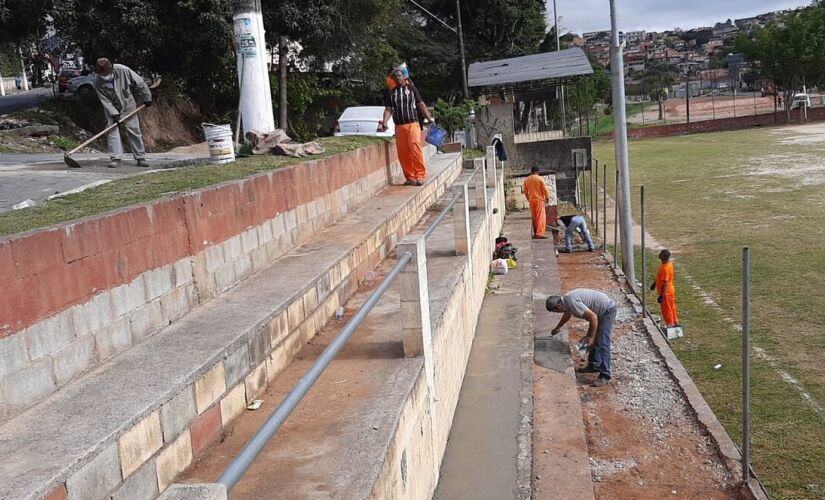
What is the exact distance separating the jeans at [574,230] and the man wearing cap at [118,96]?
9959 millimetres

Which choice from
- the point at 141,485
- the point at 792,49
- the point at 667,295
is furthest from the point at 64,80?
the point at 792,49

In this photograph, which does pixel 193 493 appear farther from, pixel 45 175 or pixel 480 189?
pixel 480 189

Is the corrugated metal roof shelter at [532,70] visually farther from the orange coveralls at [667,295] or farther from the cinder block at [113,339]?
the cinder block at [113,339]

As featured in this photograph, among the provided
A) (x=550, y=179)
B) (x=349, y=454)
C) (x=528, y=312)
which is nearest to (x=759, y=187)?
(x=550, y=179)

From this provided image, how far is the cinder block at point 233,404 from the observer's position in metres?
4.17

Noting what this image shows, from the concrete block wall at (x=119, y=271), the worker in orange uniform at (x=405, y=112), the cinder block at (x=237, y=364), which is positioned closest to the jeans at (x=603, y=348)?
the worker in orange uniform at (x=405, y=112)

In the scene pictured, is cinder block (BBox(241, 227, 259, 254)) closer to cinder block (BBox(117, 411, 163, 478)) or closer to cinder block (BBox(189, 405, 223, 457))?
cinder block (BBox(189, 405, 223, 457))

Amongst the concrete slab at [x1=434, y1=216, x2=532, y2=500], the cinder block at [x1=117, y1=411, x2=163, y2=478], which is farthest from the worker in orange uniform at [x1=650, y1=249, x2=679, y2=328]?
the cinder block at [x1=117, y1=411, x2=163, y2=478]

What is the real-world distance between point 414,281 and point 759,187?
2348cm

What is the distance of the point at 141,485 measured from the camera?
3.33 metres

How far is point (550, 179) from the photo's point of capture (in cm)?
2270

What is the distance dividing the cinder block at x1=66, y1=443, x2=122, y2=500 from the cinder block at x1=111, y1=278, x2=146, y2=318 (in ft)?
4.34

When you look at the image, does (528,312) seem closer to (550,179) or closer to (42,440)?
(42,440)

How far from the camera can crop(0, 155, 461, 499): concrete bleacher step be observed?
298cm
